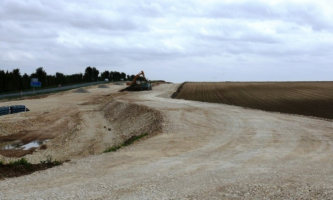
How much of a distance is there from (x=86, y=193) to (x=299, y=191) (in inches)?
206

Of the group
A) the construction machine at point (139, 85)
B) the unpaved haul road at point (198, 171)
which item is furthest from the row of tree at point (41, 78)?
the unpaved haul road at point (198, 171)

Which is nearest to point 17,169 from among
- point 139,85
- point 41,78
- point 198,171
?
point 198,171

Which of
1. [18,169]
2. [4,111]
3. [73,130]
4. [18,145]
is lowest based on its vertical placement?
[18,145]

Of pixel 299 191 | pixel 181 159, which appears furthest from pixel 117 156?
pixel 299 191

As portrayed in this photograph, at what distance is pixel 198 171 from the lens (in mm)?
11961

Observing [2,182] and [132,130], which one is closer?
[2,182]

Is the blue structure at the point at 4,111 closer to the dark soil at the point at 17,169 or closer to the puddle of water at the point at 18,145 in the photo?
the puddle of water at the point at 18,145

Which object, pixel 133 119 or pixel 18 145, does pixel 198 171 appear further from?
pixel 133 119

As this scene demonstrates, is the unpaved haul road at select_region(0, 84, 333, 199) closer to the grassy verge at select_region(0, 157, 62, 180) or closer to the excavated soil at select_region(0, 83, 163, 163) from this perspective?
the grassy verge at select_region(0, 157, 62, 180)

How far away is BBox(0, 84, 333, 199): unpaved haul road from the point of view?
9531 millimetres

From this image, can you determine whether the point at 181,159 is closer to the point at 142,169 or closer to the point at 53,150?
the point at 142,169

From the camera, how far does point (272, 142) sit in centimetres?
1848

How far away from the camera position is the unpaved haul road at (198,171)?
9531mm

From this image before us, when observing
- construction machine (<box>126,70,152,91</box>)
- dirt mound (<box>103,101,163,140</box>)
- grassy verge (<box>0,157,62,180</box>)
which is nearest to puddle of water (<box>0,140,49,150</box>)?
dirt mound (<box>103,101,163,140</box>)
